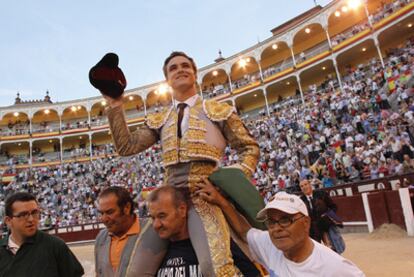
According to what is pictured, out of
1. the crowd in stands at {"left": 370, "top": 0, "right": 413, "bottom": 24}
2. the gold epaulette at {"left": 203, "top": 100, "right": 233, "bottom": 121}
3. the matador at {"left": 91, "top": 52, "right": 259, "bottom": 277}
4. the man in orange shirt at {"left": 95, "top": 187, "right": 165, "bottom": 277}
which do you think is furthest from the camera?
the crowd in stands at {"left": 370, "top": 0, "right": 413, "bottom": 24}

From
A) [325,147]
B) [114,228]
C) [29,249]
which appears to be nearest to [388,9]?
[325,147]

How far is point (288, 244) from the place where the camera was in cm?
158

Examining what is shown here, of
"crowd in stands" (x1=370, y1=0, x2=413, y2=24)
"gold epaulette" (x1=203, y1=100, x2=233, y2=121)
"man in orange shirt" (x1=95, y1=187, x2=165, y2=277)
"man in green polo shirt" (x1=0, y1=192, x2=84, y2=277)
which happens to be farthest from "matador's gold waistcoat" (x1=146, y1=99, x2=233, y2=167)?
"crowd in stands" (x1=370, y1=0, x2=413, y2=24)

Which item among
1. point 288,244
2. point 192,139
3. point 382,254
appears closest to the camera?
point 288,244

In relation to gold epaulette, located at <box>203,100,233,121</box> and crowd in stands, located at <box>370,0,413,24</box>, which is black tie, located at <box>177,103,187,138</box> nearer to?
gold epaulette, located at <box>203,100,233,121</box>

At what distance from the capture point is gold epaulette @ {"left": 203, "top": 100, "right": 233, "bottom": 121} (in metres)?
1.99

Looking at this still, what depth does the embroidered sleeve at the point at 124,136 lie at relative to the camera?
6.24ft

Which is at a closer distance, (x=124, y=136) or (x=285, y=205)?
(x=285, y=205)

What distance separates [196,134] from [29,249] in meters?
1.52

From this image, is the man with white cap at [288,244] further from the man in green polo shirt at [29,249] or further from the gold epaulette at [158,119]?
the man in green polo shirt at [29,249]

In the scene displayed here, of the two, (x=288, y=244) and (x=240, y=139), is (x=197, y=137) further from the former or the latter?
(x=288, y=244)

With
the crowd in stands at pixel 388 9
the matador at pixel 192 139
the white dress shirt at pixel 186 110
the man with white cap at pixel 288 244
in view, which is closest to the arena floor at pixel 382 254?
the man with white cap at pixel 288 244

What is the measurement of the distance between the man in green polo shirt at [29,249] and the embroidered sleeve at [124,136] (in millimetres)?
1045

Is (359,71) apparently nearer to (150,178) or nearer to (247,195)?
(150,178)
